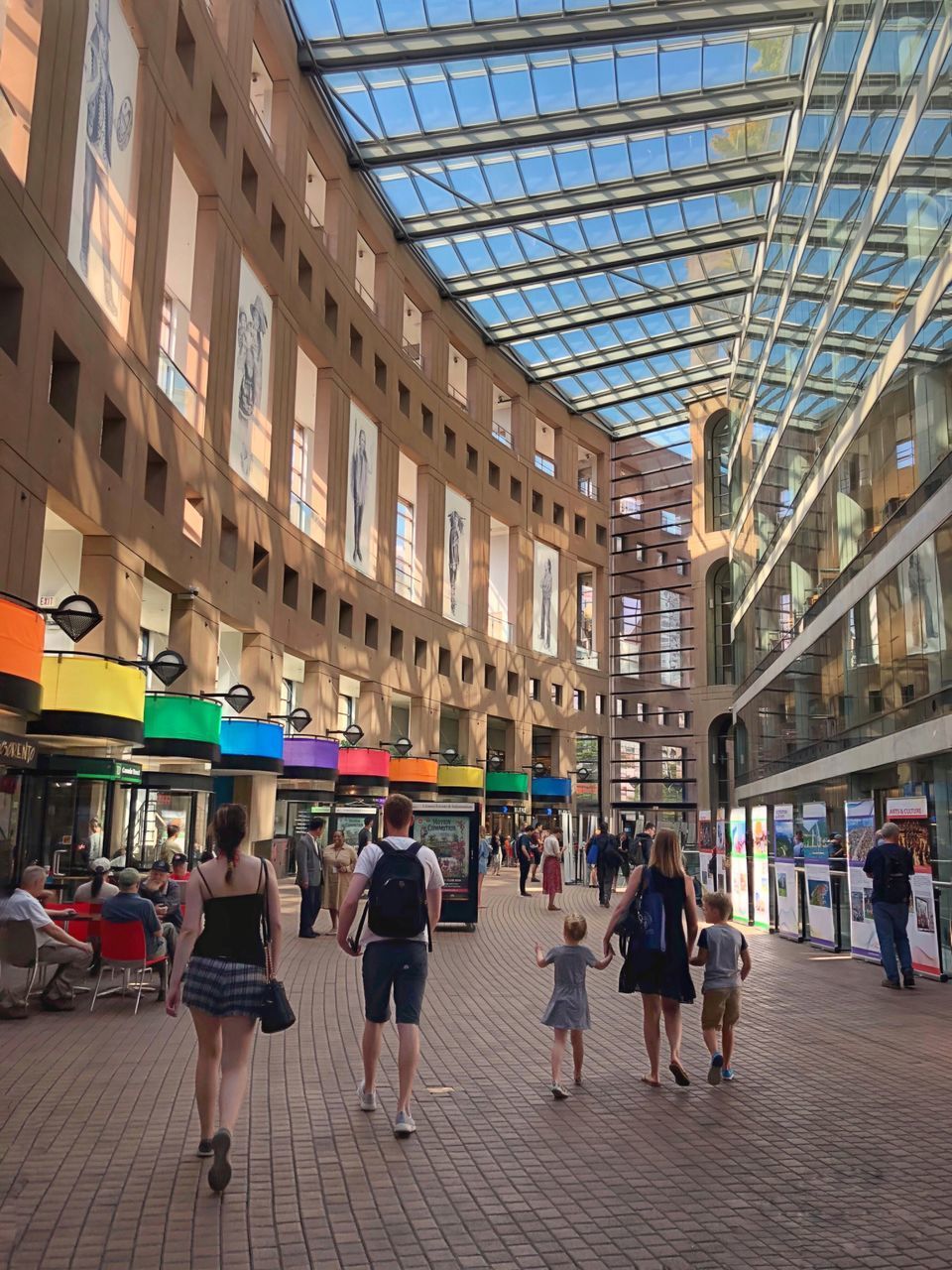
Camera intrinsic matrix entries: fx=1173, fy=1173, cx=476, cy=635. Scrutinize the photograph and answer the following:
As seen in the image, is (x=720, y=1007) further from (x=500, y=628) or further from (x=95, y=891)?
(x=500, y=628)

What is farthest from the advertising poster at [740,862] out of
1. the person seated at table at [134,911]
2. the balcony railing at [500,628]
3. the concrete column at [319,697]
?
the balcony railing at [500,628]

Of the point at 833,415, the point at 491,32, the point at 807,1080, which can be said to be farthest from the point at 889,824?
the point at 491,32

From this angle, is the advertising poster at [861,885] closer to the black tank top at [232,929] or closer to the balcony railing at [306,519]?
the black tank top at [232,929]

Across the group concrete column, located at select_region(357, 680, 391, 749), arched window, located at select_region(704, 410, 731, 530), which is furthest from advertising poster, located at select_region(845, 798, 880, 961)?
arched window, located at select_region(704, 410, 731, 530)

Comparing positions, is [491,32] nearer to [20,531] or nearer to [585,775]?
[20,531]

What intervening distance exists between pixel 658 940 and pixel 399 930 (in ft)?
6.72

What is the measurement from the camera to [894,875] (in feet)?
42.4

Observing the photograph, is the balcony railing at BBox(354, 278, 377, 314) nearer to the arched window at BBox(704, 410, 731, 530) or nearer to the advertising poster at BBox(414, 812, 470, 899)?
the advertising poster at BBox(414, 812, 470, 899)

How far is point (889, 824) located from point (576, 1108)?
7.37 meters

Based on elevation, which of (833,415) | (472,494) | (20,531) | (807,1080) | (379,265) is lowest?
(807,1080)

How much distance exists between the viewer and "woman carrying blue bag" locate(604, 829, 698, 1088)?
766cm

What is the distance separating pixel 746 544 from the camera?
1656 inches

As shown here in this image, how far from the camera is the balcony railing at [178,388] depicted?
908 inches

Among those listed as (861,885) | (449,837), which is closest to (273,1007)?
(861,885)
